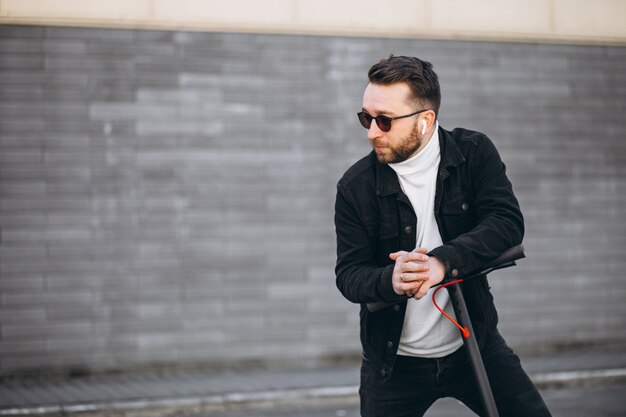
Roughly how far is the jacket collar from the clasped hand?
43cm

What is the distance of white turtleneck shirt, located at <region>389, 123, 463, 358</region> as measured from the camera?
3043 millimetres

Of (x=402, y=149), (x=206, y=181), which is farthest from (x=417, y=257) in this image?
(x=206, y=181)

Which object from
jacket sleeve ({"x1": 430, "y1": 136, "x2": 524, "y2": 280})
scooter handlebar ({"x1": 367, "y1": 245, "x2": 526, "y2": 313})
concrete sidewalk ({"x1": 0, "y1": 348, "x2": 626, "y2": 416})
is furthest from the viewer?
concrete sidewalk ({"x1": 0, "y1": 348, "x2": 626, "y2": 416})

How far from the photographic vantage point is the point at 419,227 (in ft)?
10.0

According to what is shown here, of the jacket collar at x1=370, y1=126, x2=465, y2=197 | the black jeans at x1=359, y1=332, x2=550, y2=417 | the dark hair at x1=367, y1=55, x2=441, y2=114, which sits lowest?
the black jeans at x1=359, y1=332, x2=550, y2=417

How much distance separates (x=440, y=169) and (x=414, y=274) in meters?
0.56

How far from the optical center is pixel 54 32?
Answer: 7844 mm

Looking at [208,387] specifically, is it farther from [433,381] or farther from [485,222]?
[485,222]

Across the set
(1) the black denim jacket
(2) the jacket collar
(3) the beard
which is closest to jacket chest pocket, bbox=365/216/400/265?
(1) the black denim jacket

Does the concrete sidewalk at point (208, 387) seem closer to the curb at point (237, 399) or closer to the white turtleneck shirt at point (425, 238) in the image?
the curb at point (237, 399)

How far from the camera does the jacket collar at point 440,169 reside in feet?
9.89

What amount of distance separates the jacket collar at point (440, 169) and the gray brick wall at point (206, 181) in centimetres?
524

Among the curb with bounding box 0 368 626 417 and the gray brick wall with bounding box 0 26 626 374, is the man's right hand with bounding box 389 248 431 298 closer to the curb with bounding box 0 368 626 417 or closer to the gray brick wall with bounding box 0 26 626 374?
the curb with bounding box 0 368 626 417

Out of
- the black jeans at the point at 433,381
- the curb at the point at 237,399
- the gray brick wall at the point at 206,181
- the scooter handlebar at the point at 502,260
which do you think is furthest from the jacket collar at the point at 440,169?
the gray brick wall at the point at 206,181
